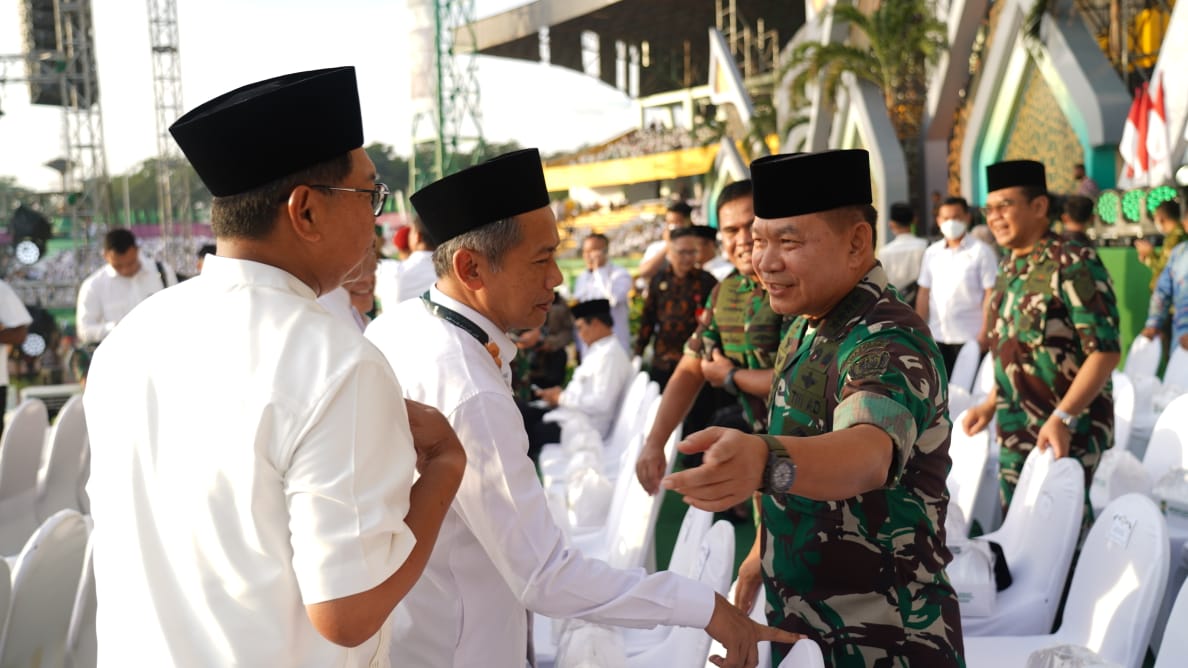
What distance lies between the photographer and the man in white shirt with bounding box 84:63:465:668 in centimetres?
112

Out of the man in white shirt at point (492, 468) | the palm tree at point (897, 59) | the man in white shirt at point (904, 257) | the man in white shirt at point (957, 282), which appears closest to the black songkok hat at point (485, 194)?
the man in white shirt at point (492, 468)

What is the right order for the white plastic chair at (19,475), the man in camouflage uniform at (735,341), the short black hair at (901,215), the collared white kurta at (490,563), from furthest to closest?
the short black hair at (901,215), the white plastic chair at (19,475), the man in camouflage uniform at (735,341), the collared white kurta at (490,563)

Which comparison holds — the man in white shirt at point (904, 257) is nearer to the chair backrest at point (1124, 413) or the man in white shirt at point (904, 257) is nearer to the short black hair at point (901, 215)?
the short black hair at point (901, 215)

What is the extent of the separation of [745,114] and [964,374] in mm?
20941

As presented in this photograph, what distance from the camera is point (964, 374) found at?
6328 millimetres

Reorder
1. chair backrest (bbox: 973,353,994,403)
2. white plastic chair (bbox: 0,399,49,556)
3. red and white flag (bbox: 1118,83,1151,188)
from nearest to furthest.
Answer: white plastic chair (bbox: 0,399,49,556), chair backrest (bbox: 973,353,994,403), red and white flag (bbox: 1118,83,1151,188)

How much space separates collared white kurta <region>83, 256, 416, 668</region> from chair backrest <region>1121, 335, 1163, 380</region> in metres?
6.17

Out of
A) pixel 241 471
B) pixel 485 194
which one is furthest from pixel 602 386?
pixel 241 471

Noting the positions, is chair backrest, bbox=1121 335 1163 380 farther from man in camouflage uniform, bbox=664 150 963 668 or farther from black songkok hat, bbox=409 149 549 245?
black songkok hat, bbox=409 149 549 245

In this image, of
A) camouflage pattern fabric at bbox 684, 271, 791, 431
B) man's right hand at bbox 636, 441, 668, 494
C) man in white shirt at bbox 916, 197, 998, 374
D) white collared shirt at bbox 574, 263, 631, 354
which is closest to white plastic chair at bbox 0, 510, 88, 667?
man's right hand at bbox 636, 441, 668, 494

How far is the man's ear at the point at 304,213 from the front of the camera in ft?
4.08

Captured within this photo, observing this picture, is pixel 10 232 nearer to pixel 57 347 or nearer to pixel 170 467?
pixel 57 347

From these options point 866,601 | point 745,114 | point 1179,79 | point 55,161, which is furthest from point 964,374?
point 745,114

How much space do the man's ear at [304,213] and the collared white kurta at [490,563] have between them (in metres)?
0.52
